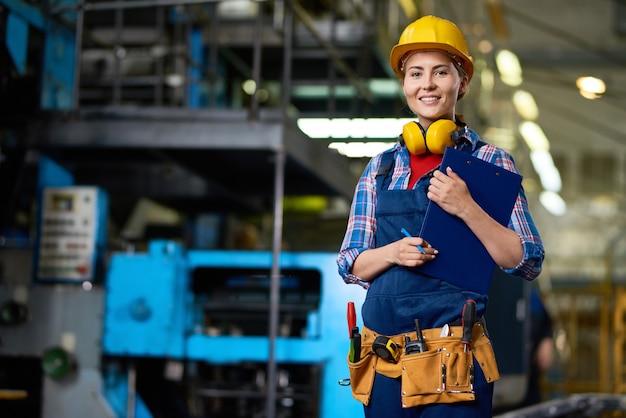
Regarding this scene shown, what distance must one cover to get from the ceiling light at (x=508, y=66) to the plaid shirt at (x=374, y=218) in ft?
31.5

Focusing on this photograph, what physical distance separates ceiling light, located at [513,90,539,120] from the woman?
11.6m

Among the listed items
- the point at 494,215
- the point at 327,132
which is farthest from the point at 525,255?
the point at 327,132

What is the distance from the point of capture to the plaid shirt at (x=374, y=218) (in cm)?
225

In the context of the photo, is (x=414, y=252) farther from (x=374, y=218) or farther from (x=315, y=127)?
(x=315, y=127)

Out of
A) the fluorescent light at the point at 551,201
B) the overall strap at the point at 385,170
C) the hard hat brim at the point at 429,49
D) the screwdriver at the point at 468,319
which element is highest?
the fluorescent light at the point at 551,201

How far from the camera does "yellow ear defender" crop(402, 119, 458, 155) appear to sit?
2.26 m

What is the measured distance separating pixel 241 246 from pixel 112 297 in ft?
11.8

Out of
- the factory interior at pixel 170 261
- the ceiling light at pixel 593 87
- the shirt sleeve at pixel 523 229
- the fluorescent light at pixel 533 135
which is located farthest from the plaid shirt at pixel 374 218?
the fluorescent light at pixel 533 135

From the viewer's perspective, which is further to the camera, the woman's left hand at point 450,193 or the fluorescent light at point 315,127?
the fluorescent light at point 315,127

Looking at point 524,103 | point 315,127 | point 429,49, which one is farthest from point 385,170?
point 524,103

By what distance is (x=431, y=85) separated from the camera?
2314mm

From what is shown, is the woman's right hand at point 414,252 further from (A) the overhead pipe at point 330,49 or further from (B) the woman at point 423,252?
(A) the overhead pipe at point 330,49

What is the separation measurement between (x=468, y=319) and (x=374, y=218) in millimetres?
422

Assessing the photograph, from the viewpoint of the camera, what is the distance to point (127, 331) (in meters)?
4.93
